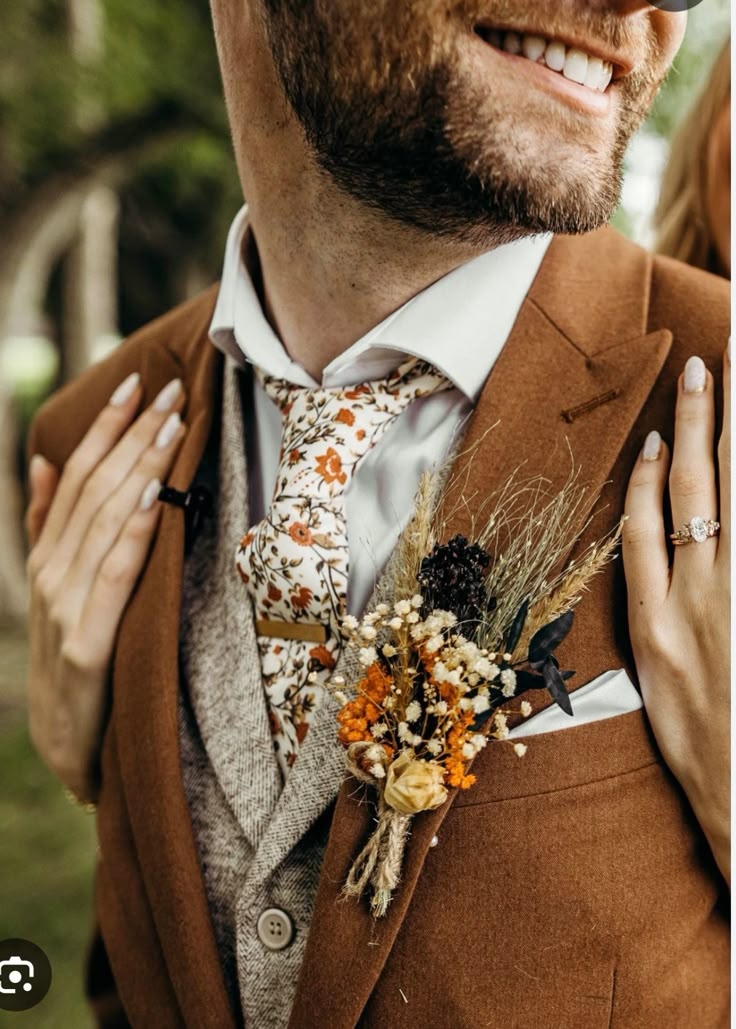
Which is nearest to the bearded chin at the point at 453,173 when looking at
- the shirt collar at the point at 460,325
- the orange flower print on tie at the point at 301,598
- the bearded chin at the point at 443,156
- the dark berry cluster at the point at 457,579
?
the bearded chin at the point at 443,156

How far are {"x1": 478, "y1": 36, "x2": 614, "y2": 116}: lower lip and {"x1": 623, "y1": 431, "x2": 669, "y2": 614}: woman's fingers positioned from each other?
46 centimetres

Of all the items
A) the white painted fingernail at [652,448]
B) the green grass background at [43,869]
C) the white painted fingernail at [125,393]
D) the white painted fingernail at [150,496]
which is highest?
the white painted fingernail at [652,448]

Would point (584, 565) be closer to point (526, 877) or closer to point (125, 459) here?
point (526, 877)

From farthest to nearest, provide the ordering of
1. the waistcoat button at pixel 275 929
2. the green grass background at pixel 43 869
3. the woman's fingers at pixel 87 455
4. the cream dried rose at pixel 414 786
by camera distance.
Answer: the green grass background at pixel 43 869
the woman's fingers at pixel 87 455
the waistcoat button at pixel 275 929
the cream dried rose at pixel 414 786

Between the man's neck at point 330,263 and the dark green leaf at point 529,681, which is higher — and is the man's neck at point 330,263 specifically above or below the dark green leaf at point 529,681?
above

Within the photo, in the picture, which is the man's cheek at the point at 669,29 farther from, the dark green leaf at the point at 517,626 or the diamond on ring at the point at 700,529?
the dark green leaf at the point at 517,626

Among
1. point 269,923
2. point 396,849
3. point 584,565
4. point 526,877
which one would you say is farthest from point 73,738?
point 584,565

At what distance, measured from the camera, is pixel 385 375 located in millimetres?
1357

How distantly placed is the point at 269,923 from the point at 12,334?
16.1 feet

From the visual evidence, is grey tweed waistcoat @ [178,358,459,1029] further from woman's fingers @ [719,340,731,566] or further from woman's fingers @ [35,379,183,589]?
woman's fingers @ [719,340,731,566]

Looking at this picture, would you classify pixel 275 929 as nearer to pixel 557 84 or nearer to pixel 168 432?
pixel 168 432

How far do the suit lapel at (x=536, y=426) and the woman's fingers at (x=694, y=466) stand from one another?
2.6 inches

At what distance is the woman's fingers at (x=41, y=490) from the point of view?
5.86 feet

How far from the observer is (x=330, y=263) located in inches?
53.1
